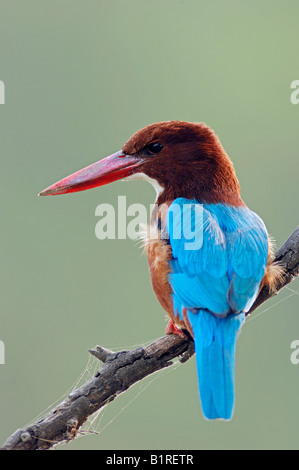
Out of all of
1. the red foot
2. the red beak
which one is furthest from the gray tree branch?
the red beak

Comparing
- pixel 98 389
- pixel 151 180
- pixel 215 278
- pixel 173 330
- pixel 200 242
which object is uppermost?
pixel 151 180

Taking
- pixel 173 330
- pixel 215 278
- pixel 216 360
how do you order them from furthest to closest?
pixel 173 330
pixel 215 278
pixel 216 360

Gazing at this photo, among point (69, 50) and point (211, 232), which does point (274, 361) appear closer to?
point (211, 232)

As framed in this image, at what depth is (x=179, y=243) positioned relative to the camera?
6.99ft

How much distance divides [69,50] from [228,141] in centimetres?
170

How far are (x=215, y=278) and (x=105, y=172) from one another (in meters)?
0.70

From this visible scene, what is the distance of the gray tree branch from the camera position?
5.85ft

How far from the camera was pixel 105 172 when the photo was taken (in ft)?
8.26

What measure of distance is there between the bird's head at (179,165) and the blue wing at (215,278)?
87 millimetres

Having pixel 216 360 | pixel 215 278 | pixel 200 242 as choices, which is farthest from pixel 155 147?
pixel 216 360

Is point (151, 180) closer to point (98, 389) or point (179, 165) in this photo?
point (179, 165)

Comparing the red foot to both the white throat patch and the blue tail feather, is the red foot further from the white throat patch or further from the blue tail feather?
the white throat patch

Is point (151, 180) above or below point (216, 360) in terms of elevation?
above

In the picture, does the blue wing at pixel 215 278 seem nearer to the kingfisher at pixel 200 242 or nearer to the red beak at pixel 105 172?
the kingfisher at pixel 200 242
